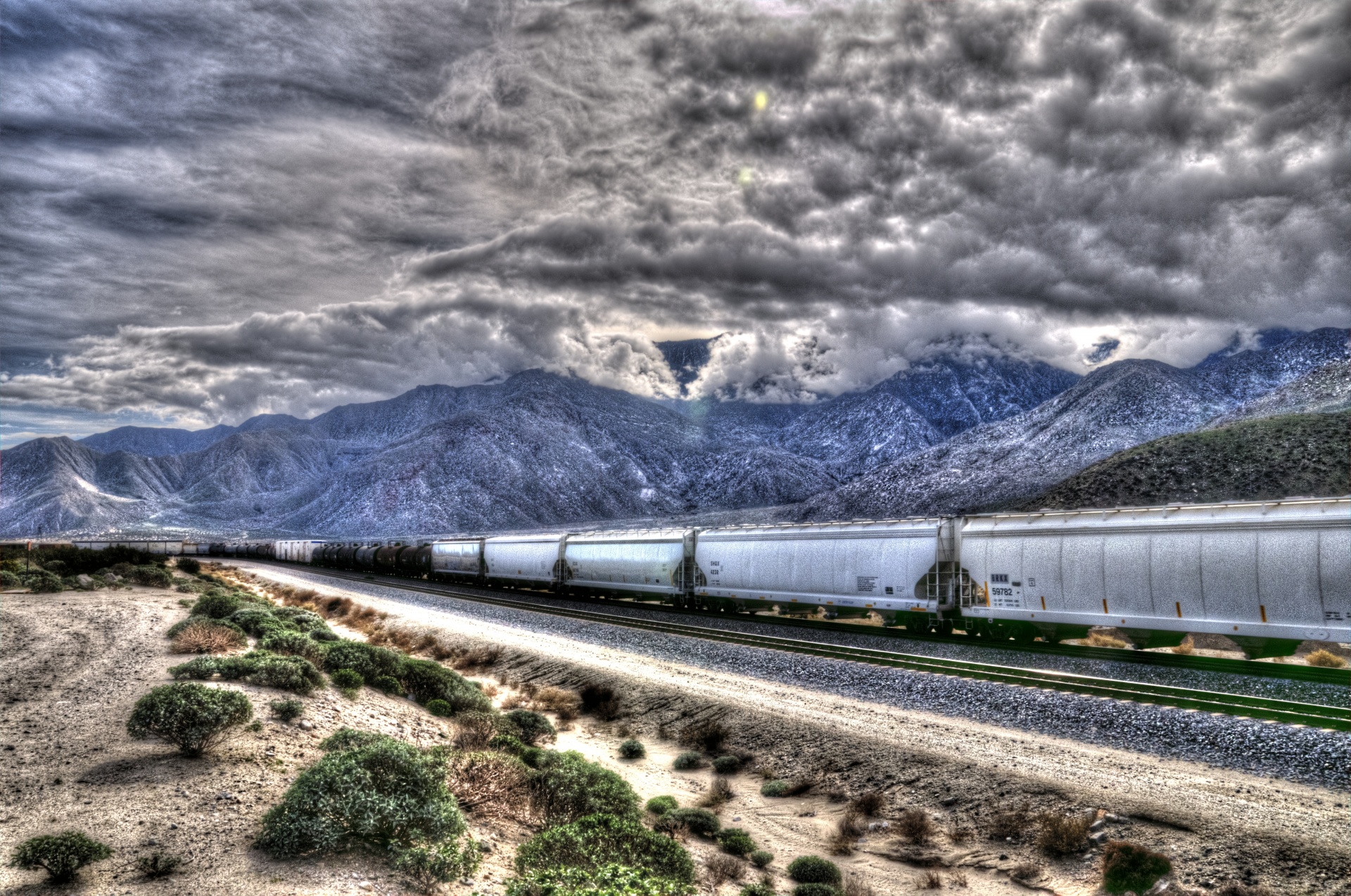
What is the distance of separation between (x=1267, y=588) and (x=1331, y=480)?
60.2 m

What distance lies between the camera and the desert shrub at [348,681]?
15.9m

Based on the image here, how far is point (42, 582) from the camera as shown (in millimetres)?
31469

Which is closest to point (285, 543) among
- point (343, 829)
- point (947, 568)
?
point (947, 568)

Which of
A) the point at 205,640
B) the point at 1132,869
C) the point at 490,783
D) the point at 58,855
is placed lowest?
the point at 1132,869

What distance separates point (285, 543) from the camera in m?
95.6

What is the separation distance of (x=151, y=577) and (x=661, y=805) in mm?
35116

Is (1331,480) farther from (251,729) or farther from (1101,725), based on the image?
(251,729)

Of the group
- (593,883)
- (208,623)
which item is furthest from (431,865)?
(208,623)

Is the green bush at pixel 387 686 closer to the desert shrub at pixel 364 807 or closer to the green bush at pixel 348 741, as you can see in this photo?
the green bush at pixel 348 741

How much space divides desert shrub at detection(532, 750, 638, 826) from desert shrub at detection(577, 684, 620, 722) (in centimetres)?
758

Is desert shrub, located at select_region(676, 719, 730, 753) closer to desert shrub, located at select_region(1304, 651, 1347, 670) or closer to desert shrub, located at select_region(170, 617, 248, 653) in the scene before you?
desert shrub, located at select_region(170, 617, 248, 653)

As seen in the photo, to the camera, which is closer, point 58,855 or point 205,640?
point 58,855

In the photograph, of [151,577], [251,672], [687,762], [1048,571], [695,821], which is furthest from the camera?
[151,577]

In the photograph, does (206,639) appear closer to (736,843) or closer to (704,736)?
(704,736)
